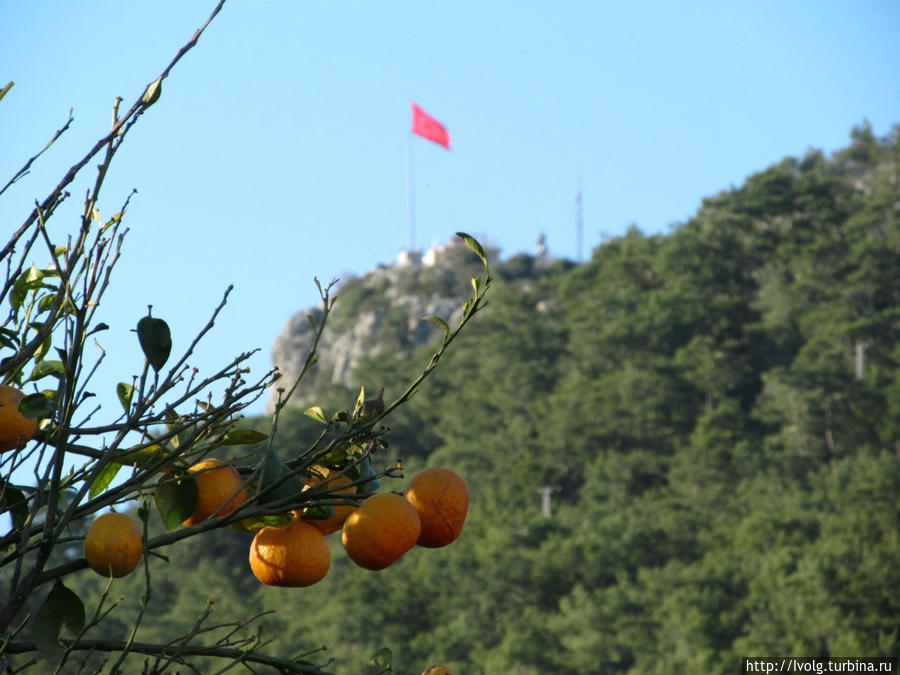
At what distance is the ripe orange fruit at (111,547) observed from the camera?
1.02 meters

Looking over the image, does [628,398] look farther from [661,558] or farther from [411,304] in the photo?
[411,304]

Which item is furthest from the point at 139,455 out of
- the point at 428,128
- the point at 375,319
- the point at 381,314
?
the point at 381,314

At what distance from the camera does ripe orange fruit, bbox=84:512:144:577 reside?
102 centimetres

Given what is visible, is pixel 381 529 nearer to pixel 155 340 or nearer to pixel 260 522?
pixel 260 522

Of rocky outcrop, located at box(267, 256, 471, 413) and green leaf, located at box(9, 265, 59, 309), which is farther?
rocky outcrop, located at box(267, 256, 471, 413)

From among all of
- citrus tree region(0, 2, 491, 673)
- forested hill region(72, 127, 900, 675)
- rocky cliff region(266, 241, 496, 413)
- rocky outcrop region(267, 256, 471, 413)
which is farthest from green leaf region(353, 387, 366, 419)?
rocky outcrop region(267, 256, 471, 413)

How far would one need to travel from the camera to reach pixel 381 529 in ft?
3.48

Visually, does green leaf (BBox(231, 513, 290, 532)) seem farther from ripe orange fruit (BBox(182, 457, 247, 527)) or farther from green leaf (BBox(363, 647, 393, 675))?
green leaf (BBox(363, 647, 393, 675))

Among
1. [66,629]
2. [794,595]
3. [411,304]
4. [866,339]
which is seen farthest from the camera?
[411,304]

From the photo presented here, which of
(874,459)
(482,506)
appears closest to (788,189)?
(874,459)

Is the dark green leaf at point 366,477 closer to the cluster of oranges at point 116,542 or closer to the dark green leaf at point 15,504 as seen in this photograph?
the cluster of oranges at point 116,542

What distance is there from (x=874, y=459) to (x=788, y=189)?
1017 cm

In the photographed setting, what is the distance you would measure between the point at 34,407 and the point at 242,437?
0.23 metres

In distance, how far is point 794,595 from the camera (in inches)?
854
